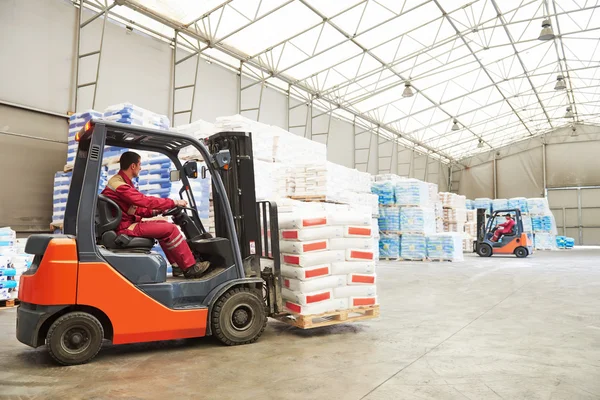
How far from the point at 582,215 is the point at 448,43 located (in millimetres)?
17654

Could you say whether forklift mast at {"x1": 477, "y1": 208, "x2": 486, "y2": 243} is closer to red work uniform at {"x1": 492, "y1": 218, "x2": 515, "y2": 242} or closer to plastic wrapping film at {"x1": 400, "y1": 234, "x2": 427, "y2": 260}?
red work uniform at {"x1": 492, "y1": 218, "x2": 515, "y2": 242}

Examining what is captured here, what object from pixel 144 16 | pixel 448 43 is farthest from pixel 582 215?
pixel 144 16

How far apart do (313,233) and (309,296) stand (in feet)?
1.91

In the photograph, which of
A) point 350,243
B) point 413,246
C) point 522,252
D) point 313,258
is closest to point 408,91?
point 413,246

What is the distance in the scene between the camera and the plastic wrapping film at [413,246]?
14.8 m

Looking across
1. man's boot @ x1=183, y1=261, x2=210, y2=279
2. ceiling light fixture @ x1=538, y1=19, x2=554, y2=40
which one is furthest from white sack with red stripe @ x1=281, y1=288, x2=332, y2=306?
ceiling light fixture @ x1=538, y1=19, x2=554, y2=40

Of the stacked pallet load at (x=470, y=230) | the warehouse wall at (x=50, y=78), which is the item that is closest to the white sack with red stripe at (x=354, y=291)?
the warehouse wall at (x=50, y=78)

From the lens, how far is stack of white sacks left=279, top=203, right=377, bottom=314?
419 centimetres

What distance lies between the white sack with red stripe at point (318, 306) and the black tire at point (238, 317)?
365 millimetres

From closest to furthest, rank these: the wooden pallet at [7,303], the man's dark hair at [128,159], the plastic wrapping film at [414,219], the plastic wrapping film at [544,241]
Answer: the man's dark hair at [128,159], the wooden pallet at [7,303], the plastic wrapping film at [414,219], the plastic wrapping film at [544,241]

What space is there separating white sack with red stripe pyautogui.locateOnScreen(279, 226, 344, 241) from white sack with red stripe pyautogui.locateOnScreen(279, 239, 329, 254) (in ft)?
0.13

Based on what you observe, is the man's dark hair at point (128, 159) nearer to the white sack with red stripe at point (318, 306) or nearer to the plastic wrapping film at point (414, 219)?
the white sack with red stripe at point (318, 306)

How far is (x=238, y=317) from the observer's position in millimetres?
3764

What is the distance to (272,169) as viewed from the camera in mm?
8805
